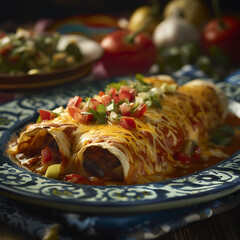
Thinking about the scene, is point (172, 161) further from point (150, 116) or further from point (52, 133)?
point (52, 133)

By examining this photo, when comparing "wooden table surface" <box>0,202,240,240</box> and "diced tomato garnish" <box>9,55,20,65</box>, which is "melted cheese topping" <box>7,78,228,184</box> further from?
"diced tomato garnish" <box>9,55,20,65</box>

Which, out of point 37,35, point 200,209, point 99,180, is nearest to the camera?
point 200,209

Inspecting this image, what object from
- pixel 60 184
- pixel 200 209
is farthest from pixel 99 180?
pixel 200 209

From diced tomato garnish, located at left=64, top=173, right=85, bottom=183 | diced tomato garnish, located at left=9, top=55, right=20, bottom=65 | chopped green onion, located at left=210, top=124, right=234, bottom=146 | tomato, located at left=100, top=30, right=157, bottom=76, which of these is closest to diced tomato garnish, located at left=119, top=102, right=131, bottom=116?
diced tomato garnish, located at left=64, top=173, right=85, bottom=183

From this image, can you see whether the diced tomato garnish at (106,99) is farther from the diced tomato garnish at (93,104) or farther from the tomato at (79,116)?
the tomato at (79,116)

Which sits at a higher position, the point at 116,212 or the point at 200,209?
the point at 116,212

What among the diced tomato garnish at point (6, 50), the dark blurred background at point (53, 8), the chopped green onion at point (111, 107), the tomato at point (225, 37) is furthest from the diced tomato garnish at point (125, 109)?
the dark blurred background at point (53, 8)

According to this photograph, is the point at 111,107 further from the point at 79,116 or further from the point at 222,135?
the point at 222,135
